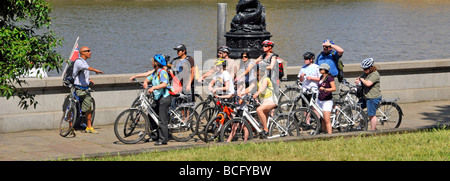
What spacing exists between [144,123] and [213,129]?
1299mm

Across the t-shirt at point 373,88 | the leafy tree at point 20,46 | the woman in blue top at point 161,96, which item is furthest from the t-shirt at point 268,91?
the leafy tree at point 20,46

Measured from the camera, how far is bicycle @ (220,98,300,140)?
12023mm

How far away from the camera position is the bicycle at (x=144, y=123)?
41.0 ft

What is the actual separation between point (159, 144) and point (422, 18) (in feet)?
196

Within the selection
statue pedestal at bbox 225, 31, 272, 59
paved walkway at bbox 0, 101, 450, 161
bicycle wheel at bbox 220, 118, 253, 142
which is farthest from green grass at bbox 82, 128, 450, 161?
statue pedestal at bbox 225, 31, 272, 59

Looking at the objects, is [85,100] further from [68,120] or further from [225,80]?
[225,80]

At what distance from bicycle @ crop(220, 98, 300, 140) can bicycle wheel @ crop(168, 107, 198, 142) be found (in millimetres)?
1133

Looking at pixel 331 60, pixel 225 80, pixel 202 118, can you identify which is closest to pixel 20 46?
pixel 225 80

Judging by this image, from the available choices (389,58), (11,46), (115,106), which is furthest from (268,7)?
(11,46)

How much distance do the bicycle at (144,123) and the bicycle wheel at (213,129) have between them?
51cm

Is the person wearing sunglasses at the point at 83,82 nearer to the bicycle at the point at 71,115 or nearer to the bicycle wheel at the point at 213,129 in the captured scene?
the bicycle at the point at 71,115

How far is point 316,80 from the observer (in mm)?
13461
